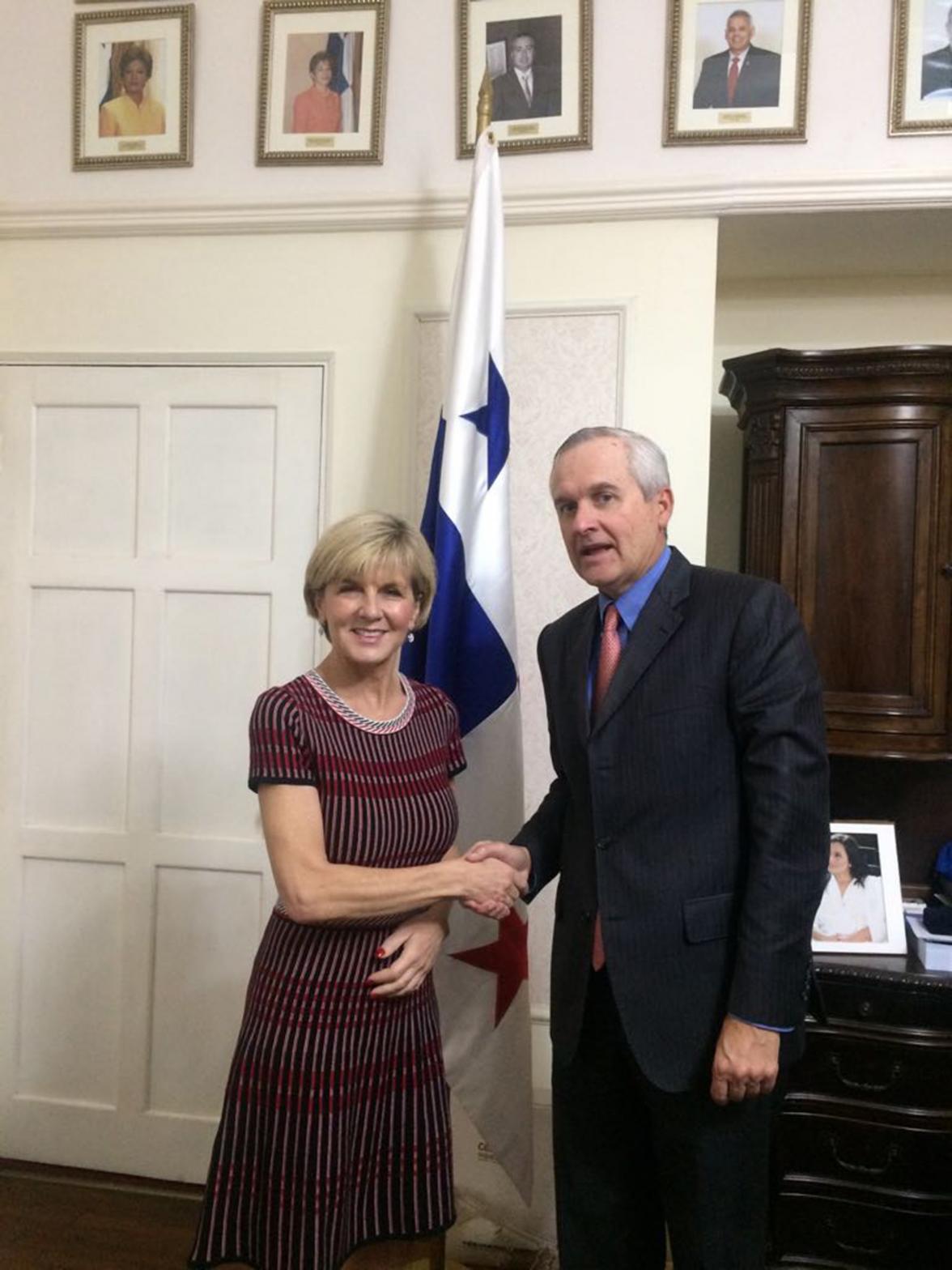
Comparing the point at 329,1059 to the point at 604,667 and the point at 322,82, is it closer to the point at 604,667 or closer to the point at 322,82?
the point at 604,667

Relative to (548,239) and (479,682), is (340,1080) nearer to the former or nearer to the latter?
(479,682)

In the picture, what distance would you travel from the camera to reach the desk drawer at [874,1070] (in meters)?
2.06

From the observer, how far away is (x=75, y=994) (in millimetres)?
2561

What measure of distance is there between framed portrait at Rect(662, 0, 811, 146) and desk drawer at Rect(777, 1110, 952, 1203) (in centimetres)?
209

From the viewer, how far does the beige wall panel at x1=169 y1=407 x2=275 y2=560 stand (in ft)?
8.10

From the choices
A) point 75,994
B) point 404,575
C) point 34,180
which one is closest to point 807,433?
point 404,575

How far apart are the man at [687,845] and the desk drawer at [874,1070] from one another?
0.76 metres

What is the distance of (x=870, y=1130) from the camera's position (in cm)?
208

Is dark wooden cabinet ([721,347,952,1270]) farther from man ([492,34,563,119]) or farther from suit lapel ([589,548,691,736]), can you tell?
suit lapel ([589,548,691,736])

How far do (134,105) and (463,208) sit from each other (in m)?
0.87

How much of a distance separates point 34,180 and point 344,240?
0.83 metres

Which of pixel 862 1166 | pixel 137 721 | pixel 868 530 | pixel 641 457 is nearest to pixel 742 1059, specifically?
pixel 641 457

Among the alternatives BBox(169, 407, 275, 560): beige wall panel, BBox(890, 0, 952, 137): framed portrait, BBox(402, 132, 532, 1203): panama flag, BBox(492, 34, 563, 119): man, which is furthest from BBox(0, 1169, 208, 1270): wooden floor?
BBox(890, 0, 952, 137): framed portrait

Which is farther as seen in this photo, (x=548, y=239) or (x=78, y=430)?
(x=78, y=430)
